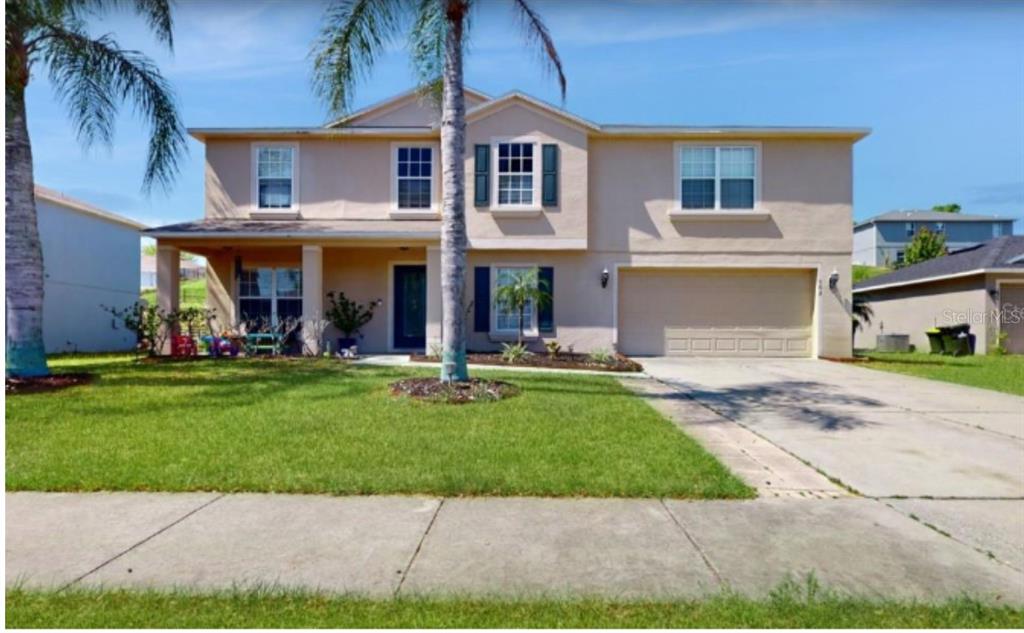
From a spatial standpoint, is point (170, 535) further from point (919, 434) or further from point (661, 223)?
point (661, 223)

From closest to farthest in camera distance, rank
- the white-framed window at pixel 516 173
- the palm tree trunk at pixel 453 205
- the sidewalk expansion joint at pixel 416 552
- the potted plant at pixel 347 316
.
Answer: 1. the sidewalk expansion joint at pixel 416 552
2. the palm tree trunk at pixel 453 205
3. the white-framed window at pixel 516 173
4. the potted plant at pixel 347 316

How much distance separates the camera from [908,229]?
186 feet

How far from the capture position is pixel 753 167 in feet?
53.3

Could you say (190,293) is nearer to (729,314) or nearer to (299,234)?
(299,234)

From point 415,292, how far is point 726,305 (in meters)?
8.95

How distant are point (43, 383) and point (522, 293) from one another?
979 centimetres

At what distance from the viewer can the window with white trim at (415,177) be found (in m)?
16.4

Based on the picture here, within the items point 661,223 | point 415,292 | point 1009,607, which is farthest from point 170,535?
point 661,223

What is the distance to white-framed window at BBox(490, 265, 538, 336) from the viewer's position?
16.0 m

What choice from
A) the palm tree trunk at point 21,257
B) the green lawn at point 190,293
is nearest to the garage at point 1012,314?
the palm tree trunk at point 21,257

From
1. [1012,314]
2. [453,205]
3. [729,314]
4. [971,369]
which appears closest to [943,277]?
Answer: [1012,314]

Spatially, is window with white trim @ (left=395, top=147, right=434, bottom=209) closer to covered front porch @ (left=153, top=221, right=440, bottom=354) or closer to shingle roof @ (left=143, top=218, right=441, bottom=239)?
shingle roof @ (left=143, top=218, right=441, bottom=239)

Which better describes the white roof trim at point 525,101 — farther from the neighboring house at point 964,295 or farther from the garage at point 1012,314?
the garage at point 1012,314

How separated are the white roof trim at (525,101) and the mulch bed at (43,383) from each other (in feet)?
35.2
